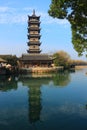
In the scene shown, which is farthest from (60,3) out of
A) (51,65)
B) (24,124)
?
(51,65)

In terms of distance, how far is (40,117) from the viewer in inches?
730

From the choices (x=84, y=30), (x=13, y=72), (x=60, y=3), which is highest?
(x=60, y=3)

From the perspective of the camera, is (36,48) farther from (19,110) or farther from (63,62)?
(19,110)

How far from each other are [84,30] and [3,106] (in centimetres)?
927

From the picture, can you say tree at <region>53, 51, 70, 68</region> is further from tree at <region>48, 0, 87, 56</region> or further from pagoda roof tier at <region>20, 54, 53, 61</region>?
tree at <region>48, 0, 87, 56</region>

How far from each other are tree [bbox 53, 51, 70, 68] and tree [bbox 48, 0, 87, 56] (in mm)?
74799

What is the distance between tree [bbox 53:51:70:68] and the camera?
3776 inches

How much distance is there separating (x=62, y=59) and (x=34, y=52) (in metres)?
11.0

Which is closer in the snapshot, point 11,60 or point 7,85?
point 7,85

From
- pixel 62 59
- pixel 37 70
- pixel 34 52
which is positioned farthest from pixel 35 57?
pixel 62 59

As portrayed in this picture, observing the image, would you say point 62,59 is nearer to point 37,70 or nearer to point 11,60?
point 37,70

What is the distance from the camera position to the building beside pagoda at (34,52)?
89.0 metres

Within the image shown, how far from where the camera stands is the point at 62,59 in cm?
9869

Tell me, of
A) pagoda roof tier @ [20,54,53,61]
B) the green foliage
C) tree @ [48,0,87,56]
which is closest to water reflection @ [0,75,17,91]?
tree @ [48,0,87,56]
